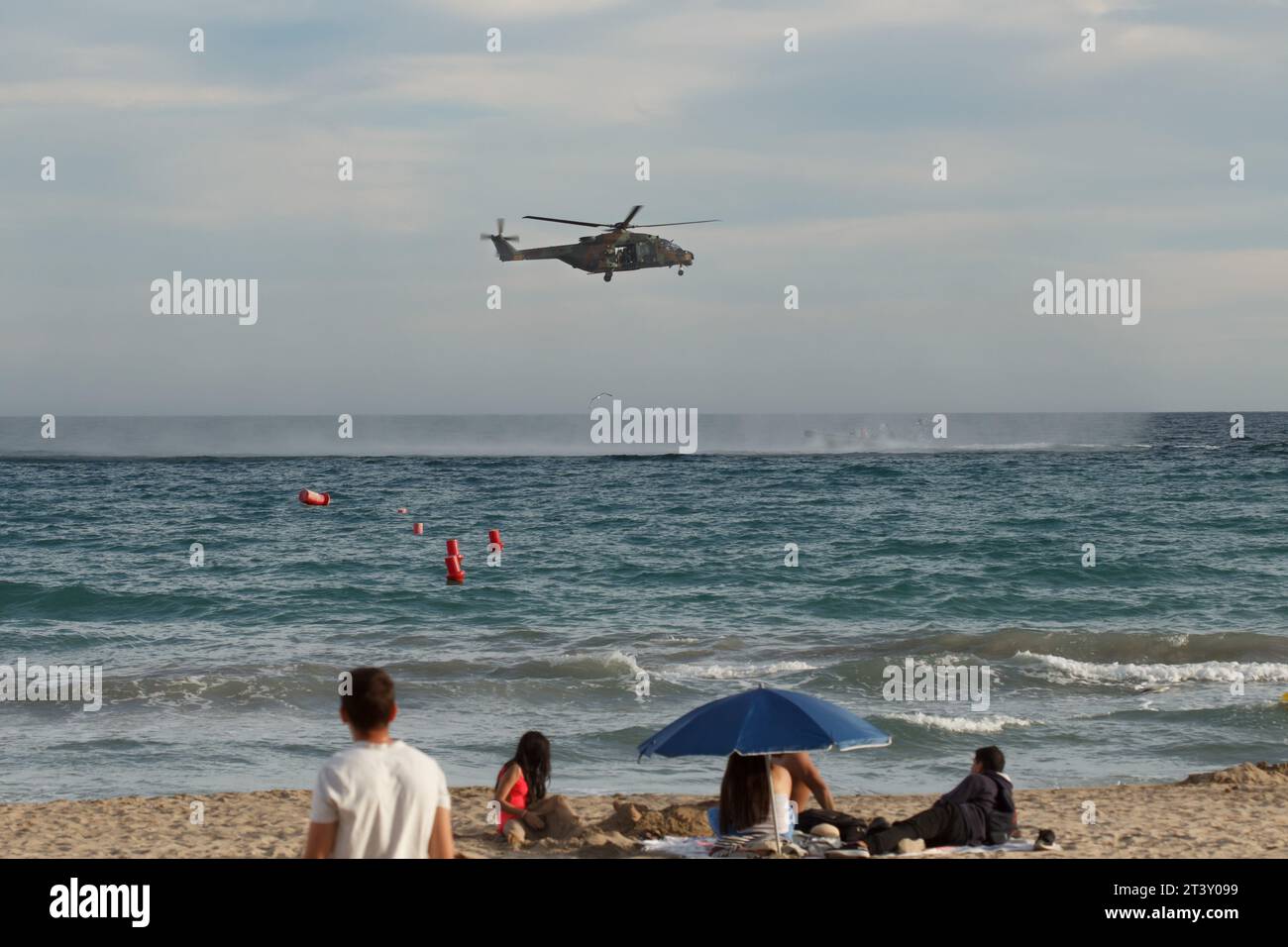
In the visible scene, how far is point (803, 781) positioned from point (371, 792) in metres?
7.25

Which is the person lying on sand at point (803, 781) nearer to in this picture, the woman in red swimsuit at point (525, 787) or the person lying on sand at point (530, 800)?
the person lying on sand at point (530, 800)

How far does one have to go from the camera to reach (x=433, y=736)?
55.1 ft

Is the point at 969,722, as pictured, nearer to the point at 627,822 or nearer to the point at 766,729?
the point at 627,822

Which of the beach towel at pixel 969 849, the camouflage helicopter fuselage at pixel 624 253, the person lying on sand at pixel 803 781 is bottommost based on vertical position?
the beach towel at pixel 969 849

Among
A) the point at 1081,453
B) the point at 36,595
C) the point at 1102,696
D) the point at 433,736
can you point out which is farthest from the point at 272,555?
the point at 1081,453

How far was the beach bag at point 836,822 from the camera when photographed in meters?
10.3

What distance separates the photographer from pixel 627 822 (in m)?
11.6


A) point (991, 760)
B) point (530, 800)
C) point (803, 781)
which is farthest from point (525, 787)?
point (991, 760)

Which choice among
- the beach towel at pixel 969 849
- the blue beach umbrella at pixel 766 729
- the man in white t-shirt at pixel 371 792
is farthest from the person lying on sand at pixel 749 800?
the man in white t-shirt at pixel 371 792

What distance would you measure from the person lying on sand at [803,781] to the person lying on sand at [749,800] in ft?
3.31

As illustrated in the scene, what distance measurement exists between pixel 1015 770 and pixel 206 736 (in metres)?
10.5

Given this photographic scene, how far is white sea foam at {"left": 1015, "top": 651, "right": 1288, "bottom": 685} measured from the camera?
65.0ft

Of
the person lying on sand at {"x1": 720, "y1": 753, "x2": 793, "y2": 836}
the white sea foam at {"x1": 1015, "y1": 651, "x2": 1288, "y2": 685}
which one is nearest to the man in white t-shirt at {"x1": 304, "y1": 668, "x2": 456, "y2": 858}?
the person lying on sand at {"x1": 720, "y1": 753, "x2": 793, "y2": 836}
